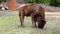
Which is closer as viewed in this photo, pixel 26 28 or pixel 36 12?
pixel 26 28

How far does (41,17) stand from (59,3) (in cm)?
2139

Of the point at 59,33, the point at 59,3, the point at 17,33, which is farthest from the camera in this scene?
the point at 59,3

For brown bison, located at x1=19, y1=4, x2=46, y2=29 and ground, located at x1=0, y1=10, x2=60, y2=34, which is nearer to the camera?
ground, located at x1=0, y1=10, x2=60, y2=34

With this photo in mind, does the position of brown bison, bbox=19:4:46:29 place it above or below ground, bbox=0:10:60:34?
above

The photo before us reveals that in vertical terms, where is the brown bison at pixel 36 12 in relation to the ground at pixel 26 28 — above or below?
above

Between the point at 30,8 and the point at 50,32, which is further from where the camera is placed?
the point at 30,8

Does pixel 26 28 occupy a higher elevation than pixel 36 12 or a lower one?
lower

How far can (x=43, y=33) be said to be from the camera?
34.1 feet

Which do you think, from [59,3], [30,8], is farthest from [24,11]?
[59,3]

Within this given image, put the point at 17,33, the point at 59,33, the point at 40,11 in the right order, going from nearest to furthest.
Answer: the point at 17,33, the point at 59,33, the point at 40,11

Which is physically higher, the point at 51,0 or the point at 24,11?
the point at 24,11

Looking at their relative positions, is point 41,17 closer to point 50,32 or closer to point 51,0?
point 50,32

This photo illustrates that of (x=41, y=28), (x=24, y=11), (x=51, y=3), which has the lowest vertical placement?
(x=51, y=3)

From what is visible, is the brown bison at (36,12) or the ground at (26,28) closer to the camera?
the ground at (26,28)
